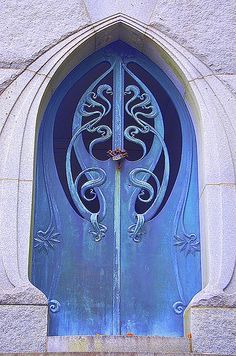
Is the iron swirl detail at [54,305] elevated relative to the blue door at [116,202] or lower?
lower

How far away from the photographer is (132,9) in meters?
7.80

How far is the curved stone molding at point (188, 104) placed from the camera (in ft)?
22.5

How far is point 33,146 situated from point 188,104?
147 cm

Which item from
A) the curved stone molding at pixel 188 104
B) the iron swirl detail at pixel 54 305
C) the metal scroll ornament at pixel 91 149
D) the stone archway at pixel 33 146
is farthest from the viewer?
the metal scroll ornament at pixel 91 149

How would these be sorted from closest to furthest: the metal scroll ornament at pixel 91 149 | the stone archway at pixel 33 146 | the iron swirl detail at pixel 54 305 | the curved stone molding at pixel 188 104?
the stone archway at pixel 33 146
the curved stone molding at pixel 188 104
the iron swirl detail at pixel 54 305
the metal scroll ornament at pixel 91 149

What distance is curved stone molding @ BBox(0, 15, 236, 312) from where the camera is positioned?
22.5 feet

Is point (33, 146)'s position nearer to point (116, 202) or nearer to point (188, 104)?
point (116, 202)

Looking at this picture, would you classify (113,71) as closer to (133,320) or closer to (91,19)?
(91,19)

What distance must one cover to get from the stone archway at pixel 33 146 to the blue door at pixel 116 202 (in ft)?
0.60

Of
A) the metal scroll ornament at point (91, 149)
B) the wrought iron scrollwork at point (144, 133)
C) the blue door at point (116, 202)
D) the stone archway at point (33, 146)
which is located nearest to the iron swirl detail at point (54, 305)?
the blue door at point (116, 202)

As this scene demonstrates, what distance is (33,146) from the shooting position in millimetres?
7215

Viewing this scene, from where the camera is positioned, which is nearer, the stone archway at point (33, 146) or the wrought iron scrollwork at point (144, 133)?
the stone archway at point (33, 146)

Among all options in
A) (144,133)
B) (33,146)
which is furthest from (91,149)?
(33,146)

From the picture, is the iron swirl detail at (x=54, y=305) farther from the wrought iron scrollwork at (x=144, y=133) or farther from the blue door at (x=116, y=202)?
the wrought iron scrollwork at (x=144, y=133)
